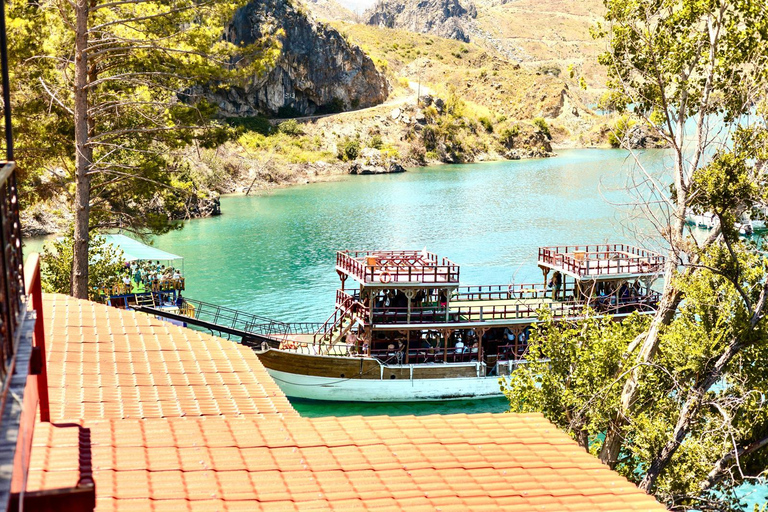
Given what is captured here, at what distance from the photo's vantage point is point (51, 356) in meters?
10.4

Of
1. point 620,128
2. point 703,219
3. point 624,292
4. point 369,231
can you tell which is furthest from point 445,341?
point 703,219

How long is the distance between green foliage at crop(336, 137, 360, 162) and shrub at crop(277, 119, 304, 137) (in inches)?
307

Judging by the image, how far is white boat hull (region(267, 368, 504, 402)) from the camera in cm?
2694

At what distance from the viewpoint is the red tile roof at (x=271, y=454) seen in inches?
256

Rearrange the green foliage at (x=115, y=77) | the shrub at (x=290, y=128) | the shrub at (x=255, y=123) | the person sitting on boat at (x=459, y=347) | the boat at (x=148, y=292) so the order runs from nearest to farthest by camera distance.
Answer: the green foliage at (x=115, y=77), the person sitting on boat at (x=459, y=347), the boat at (x=148, y=292), the shrub at (x=255, y=123), the shrub at (x=290, y=128)

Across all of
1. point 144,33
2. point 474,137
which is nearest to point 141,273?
point 144,33

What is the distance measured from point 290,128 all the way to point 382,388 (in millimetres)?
92535

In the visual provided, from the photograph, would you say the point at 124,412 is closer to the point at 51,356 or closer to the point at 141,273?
the point at 51,356

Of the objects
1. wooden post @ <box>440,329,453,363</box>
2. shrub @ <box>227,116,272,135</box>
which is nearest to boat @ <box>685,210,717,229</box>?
wooden post @ <box>440,329,453,363</box>

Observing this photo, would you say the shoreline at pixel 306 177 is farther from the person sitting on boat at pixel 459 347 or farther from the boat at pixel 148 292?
the person sitting on boat at pixel 459 347

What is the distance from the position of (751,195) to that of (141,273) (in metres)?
28.8

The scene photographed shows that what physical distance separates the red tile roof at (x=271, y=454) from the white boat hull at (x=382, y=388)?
53.9ft

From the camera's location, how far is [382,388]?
1062 inches

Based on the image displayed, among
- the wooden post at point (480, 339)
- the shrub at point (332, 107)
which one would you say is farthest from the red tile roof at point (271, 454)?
the shrub at point (332, 107)
